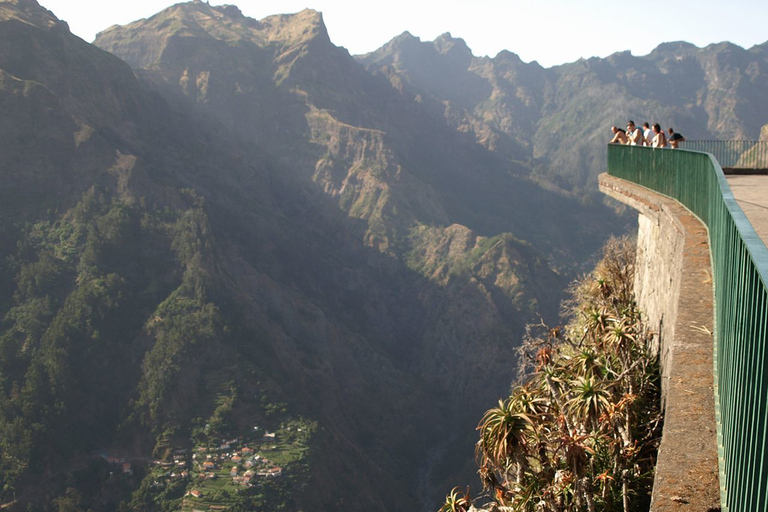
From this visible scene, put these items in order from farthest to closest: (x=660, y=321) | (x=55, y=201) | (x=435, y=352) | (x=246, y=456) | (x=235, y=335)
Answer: (x=435, y=352)
(x=55, y=201)
(x=235, y=335)
(x=246, y=456)
(x=660, y=321)

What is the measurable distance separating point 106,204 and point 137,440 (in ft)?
146

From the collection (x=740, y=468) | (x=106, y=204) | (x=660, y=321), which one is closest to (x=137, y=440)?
(x=106, y=204)

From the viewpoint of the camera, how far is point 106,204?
4744 inches

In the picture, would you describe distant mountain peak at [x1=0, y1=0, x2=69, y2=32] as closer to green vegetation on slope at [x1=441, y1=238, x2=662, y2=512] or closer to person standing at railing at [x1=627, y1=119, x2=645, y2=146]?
person standing at railing at [x1=627, y1=119, x2=645, y2=146]

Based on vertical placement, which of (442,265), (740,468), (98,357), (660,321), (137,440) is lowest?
(137,440)

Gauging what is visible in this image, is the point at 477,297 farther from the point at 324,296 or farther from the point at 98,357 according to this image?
the point at 98,357

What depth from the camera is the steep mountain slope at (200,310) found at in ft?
298

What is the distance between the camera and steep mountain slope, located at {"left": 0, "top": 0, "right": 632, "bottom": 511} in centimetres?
9069

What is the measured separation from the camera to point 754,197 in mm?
14508

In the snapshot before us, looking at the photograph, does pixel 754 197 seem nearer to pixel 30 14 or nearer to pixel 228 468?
pixel 228 468

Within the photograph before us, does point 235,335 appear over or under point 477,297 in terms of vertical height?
under

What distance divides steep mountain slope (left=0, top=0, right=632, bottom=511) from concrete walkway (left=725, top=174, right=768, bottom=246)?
2780 inches

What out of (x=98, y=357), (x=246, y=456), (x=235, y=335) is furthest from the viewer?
(x=235, y=335)

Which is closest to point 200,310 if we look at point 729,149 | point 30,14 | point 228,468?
point 228,468
